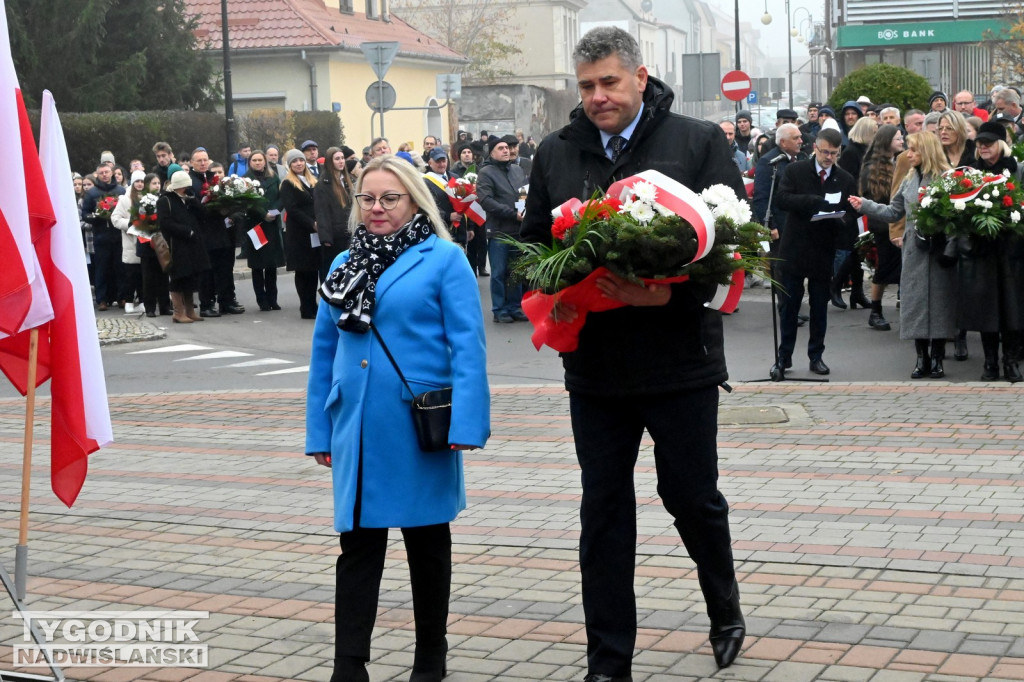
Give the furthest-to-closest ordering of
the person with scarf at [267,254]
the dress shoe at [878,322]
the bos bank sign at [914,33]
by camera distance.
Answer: the bos bank sign at [914,33]
the person with scarf at [267,254]
the dress shoe at [878,322]

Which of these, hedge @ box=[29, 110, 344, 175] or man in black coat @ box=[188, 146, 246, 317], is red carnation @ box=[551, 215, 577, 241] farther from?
hedge @ box=[29, 110, 344, 175]

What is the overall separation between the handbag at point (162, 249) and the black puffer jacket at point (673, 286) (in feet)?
45.6

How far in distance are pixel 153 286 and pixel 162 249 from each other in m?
1.01

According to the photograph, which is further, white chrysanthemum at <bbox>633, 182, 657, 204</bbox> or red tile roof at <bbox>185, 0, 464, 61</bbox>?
red tile roof at <bbox>185, 0, 464, 61</bbox>

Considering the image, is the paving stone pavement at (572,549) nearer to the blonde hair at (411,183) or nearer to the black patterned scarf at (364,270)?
the black patterned scarf at (364,270)

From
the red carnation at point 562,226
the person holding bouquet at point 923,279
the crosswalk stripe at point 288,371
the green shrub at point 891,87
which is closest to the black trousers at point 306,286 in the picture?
the crosswalk stripe at point 288,371

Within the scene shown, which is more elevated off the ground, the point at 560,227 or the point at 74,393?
the point at 560,227

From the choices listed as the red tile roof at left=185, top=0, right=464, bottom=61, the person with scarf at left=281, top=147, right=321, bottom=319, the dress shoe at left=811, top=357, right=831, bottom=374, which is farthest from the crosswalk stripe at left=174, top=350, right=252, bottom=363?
the red tile roof at left=185, top=0, right=464, bottom=61

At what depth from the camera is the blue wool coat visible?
15.7 feet

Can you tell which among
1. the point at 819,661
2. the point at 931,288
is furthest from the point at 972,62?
the point at 819,661

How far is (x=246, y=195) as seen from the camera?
1862 centimetres

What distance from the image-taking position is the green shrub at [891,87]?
81.6 ft

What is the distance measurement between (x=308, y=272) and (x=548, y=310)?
14.3m

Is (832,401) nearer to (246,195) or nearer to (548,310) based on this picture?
(548,310)
